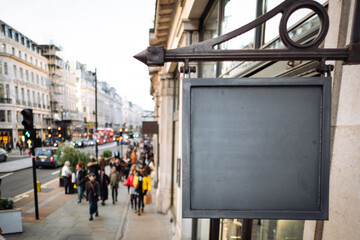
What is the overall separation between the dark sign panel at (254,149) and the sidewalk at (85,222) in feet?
20.8

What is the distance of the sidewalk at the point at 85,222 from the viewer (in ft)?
22.6

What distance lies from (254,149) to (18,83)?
2022 inches

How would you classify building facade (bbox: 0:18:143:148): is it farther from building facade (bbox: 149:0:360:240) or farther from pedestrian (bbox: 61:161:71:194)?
building facade (bbox: 149:0:360:240)

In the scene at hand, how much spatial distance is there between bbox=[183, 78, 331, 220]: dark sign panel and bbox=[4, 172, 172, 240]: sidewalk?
20.8ft

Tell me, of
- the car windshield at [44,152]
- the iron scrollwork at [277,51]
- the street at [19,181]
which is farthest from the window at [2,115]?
the iron scrollwork at [277,51]

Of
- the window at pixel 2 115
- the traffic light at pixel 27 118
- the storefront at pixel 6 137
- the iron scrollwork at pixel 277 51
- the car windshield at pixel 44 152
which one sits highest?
the iron scrollwork at pixel 277 51

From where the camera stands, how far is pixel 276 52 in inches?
60.9

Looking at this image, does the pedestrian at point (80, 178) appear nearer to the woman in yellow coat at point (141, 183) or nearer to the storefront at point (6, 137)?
the woman in yellow coat at point (141, 183)

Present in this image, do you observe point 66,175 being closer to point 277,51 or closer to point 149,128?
point 149,128

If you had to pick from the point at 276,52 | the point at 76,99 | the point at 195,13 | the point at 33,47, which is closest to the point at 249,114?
the point at 276,52

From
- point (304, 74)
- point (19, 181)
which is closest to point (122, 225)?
point (304, 74)

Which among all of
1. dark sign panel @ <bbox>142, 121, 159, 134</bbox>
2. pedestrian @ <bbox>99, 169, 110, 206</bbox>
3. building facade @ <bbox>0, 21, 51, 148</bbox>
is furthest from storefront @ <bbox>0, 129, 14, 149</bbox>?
pedestrian @ <bbox>99, 169, 110, 206</bbox>

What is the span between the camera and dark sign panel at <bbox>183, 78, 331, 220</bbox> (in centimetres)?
149

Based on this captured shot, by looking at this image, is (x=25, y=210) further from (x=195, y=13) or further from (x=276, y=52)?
(x=276, y=52)
